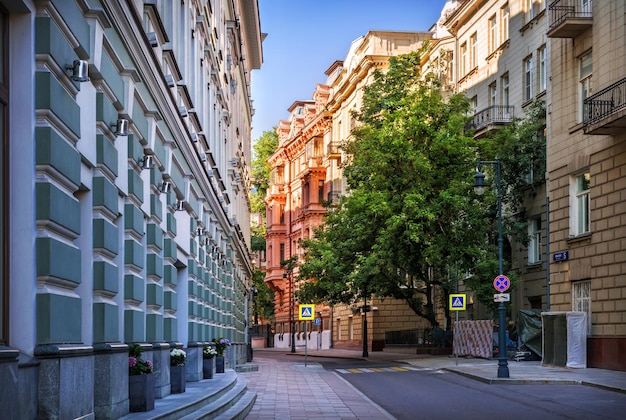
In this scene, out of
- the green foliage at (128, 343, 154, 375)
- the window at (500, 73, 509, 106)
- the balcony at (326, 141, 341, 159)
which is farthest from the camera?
the balcony at (326, 141, 341, 159)

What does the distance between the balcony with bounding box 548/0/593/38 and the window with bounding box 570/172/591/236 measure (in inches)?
168

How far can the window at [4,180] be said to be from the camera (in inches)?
319

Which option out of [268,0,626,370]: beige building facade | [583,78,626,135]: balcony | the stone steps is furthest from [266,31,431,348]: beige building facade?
the stone steps

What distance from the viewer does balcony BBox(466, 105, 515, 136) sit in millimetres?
42156

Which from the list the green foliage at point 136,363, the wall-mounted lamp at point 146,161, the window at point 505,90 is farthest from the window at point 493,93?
the green foliage at point 136,363

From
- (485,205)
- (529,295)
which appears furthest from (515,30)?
(529,295)

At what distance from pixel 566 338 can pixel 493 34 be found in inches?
736

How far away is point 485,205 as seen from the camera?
40.9m

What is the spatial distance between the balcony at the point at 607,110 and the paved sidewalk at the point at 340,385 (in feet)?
21.5

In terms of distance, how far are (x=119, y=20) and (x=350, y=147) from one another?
114 feet

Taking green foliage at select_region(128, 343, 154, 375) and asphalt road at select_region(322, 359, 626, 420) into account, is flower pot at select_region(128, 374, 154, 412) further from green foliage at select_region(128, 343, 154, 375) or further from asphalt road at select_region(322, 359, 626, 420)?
asphalt road at select_region(322, 359, 626, 420)

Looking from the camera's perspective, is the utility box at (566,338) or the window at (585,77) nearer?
the utility box at (566,338)

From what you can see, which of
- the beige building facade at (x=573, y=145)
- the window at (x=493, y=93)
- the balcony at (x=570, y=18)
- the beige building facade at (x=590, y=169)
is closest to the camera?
the beige building facade at (x=590, y=169)

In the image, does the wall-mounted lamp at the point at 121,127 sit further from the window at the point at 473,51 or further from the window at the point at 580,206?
the window at the point at 473,51
